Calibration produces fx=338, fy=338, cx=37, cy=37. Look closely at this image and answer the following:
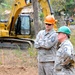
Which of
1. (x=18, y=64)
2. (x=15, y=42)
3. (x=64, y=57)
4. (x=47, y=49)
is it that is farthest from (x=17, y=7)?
(x=64, y=57)

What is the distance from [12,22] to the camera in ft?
54.7

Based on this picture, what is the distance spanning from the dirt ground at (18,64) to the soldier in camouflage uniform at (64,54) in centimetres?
425

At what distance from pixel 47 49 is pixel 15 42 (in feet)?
32.2

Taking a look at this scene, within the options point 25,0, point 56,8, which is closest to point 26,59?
point 25,0

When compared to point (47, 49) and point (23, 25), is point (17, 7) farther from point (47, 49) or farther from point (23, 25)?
point (47, 49)

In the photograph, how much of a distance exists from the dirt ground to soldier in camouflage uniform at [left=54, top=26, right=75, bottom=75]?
4.25m

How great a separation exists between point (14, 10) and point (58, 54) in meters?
11.3

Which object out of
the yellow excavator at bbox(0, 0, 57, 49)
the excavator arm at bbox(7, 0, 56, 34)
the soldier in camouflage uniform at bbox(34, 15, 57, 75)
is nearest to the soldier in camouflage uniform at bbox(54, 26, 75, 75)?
the soldier in camouflage uniform at bbox(34, 15, 57, 75)

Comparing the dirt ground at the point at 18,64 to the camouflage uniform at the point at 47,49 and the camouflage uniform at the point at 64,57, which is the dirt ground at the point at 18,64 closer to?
the camouflage uniform at the point at 47,49

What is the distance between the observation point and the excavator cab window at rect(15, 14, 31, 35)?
679 inches

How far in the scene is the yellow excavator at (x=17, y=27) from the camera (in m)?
15.9

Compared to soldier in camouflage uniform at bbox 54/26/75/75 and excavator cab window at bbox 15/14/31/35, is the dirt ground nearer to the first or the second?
soldier in camouflage uniform at bbox 54/26/75/75

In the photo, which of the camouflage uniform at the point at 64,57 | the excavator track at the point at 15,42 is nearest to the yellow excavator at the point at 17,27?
the excavator track at the point at 15,42

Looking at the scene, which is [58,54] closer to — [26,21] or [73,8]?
[26,21]
